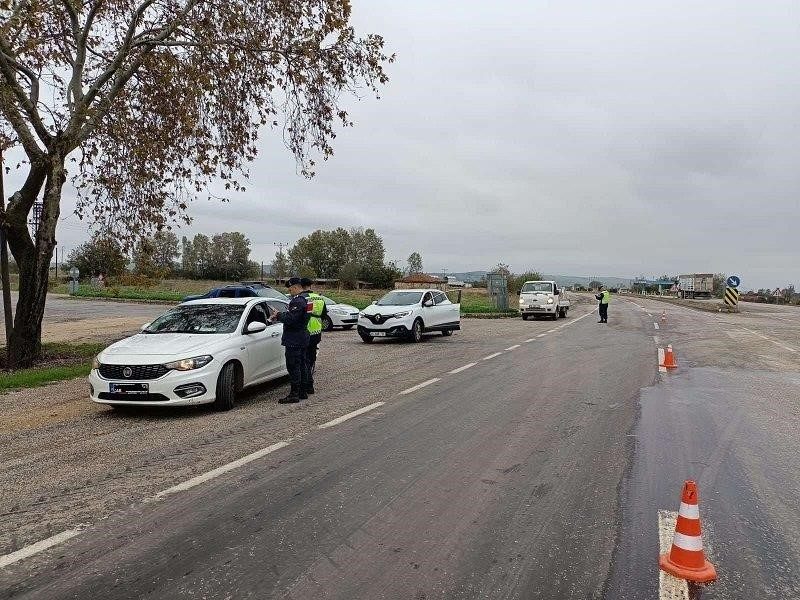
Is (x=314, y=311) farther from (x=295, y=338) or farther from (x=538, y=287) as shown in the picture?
(x=538, y=287)

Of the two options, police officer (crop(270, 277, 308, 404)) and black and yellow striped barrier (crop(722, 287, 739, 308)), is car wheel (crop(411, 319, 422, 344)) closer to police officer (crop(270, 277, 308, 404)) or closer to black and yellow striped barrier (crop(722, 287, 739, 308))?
police officer (crop(270, 277, 308, 404))

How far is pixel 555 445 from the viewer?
6297 mm

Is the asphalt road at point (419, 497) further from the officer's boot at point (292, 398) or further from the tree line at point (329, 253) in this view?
the tree line at point (329, 253)

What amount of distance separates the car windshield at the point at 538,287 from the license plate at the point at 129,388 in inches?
1029

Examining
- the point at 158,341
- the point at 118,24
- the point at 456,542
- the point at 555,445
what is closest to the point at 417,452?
the point at 555,445

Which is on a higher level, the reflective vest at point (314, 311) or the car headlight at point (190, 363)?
the reflective vest at point (314, 311)

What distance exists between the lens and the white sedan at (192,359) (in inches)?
300

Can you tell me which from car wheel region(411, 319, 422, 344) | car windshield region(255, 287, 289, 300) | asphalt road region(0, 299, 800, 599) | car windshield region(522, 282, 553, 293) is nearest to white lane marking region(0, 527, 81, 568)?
asphalt road region(0, 299, 800, 599)

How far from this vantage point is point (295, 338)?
8.81m

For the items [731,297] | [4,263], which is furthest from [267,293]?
[731,297]

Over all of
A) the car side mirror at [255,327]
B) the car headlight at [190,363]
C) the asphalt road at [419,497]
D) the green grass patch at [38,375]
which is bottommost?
the green grass patch at [38,375]

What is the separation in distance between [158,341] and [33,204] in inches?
282

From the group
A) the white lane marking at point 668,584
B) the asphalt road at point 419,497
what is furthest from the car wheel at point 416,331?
the white lane marking at point 668,584

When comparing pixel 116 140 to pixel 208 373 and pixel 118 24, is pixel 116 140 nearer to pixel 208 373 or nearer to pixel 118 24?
pixel 118 24
